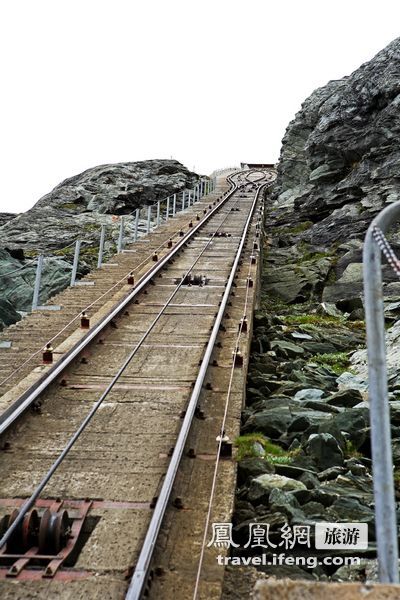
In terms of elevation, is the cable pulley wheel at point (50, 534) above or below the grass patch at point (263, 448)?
above

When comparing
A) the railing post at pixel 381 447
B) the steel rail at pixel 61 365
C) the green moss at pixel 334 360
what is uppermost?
the railing post at pixel 381 447

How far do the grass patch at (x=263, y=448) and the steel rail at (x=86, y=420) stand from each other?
5.12 ft

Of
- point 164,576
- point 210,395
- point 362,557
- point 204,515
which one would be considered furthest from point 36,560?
point 210,395

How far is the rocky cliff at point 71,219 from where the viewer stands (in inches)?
820

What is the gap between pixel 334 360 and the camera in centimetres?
1166

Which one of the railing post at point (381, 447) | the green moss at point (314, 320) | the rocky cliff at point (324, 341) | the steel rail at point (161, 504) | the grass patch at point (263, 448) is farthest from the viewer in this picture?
the green moss at point (314, 320)

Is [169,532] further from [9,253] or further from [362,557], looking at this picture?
[9,253]

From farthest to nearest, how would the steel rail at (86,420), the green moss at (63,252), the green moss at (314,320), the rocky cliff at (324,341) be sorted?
the green moss at (63,252)
the green moss at (314,320)
the rocky cliff at (324,341)
the steel rail at (86,420)

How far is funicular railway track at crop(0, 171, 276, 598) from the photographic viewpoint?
4.59 meters

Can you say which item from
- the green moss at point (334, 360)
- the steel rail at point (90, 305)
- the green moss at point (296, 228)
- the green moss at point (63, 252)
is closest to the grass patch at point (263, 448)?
the steel rail at point (90, 305)

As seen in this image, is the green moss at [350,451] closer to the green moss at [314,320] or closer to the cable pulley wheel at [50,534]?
the cable pulley wheel at [50,534]

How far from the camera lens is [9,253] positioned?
75.4 ft

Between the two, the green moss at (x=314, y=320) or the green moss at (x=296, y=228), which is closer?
the green moss at (x=314, y=320)

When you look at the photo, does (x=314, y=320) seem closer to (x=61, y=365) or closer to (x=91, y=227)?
(x=61, y=365)
